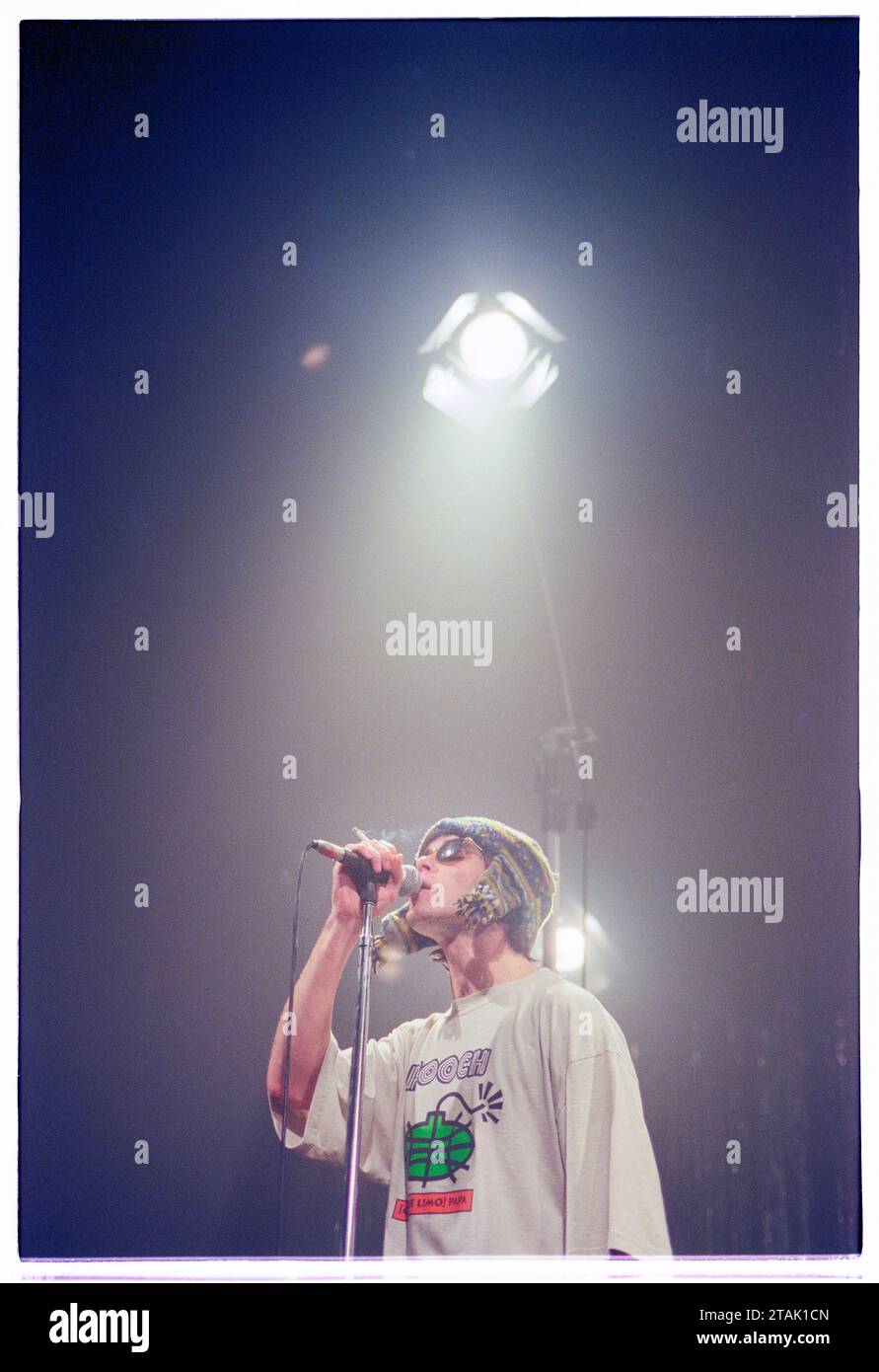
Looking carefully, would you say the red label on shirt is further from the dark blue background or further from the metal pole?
the metal pole

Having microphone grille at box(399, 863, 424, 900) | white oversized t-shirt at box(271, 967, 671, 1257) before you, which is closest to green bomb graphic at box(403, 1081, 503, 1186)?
white oversized t-shirt at box(271, 967, 671, 1257)

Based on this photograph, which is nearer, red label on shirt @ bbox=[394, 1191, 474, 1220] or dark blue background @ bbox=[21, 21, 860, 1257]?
red label on shirt @ bbox=[394, 1191, 474, 1220]

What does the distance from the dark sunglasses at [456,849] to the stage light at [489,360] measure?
3.39 feet

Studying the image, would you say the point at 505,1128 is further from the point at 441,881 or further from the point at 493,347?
the point at 493,347

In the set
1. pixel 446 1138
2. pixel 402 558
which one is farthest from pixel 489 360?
pixel 446 1138

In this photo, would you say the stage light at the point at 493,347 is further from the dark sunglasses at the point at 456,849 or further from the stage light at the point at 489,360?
the dark sunglasses at the point at 456,849

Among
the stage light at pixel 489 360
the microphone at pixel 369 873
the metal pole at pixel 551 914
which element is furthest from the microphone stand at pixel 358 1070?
the stage light at pixel 489 360

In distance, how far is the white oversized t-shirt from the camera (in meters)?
2.94

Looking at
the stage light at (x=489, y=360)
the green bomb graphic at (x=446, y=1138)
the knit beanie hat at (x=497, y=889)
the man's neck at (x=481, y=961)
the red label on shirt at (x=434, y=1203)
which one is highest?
the stage light at (x=489, y=360)

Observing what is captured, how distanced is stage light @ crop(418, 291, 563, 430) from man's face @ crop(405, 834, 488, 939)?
1.06 metres

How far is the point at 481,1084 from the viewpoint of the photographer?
2992mm

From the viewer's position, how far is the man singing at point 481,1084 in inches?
116

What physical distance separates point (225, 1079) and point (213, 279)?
2.00 meters

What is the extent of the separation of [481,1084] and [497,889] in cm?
45
